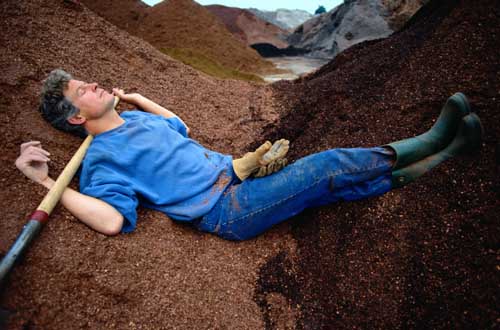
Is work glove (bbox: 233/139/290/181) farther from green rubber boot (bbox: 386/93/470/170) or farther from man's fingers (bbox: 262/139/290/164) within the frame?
green rubber boot (bbox: 386/93/470/170)

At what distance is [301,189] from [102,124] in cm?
122

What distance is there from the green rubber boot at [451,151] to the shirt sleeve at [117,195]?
147 cm

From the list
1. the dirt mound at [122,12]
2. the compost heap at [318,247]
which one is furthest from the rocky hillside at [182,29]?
the compost heap at [318,247]

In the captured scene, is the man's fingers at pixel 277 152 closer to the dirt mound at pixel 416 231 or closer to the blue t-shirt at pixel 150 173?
the blue t-shirt at pixel 150 173

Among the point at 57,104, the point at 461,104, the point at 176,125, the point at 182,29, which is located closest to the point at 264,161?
the point at 176,125

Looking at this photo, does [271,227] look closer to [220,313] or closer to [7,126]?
[220,313]

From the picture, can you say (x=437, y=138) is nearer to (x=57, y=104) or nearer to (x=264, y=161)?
(x=264, y=161)

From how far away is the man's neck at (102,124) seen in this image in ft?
6.02

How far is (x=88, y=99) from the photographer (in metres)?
1.80

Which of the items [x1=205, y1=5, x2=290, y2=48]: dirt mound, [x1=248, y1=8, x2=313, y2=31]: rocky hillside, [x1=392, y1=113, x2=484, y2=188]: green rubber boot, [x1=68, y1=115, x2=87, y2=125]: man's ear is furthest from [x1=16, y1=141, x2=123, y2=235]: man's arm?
[x1=248, y1=8, x2=313, y2=31]: rocky hillside

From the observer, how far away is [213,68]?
6.46 metres

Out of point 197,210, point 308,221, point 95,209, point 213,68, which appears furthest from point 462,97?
point 213,68

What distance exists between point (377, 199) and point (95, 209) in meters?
1.54

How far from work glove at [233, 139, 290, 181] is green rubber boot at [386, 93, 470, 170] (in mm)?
628
